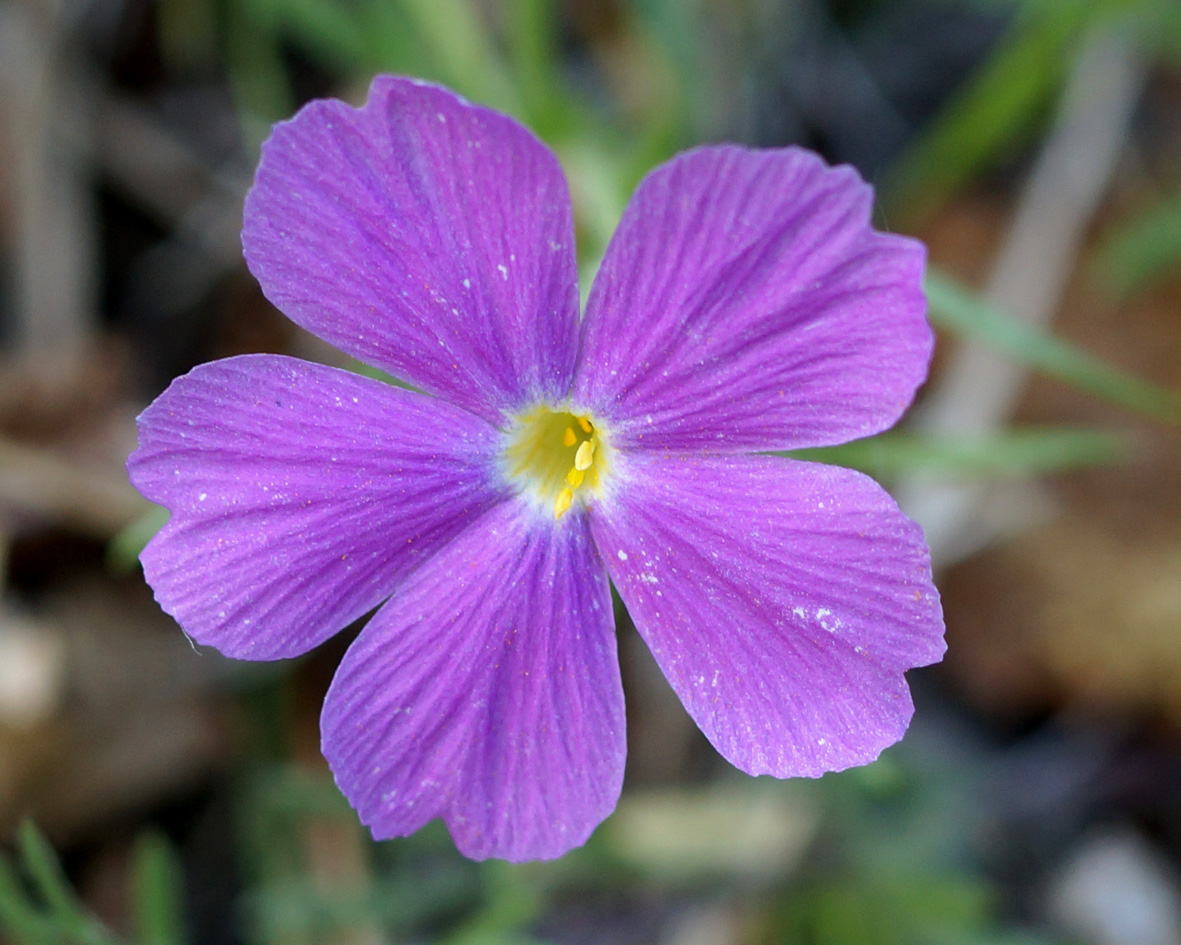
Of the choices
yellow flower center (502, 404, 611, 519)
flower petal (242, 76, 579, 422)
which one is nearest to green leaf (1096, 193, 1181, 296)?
yellow flower center (502, 404, 611, 519)

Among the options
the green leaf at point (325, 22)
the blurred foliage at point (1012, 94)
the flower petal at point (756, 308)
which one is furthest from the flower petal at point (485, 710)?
the blurred foliage at point (1012, 94)

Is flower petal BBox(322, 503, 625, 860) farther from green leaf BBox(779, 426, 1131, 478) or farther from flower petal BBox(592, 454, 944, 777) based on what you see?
green leaf BBox(779, 426, 1131, 478)

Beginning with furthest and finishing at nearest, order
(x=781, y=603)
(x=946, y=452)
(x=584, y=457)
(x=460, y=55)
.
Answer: (x=460, y=55) → (x=946, y=452) → (x=584, y=457) → (x=781, y=603)

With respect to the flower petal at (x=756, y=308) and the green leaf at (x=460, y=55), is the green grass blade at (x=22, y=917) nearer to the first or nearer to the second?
the flower petal at (x=756, y=308)

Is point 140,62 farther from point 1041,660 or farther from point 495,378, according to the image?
point 1041,660

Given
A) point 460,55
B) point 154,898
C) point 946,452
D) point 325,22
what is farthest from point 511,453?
point 325,22

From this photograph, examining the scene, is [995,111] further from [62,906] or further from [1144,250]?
[62,906]
